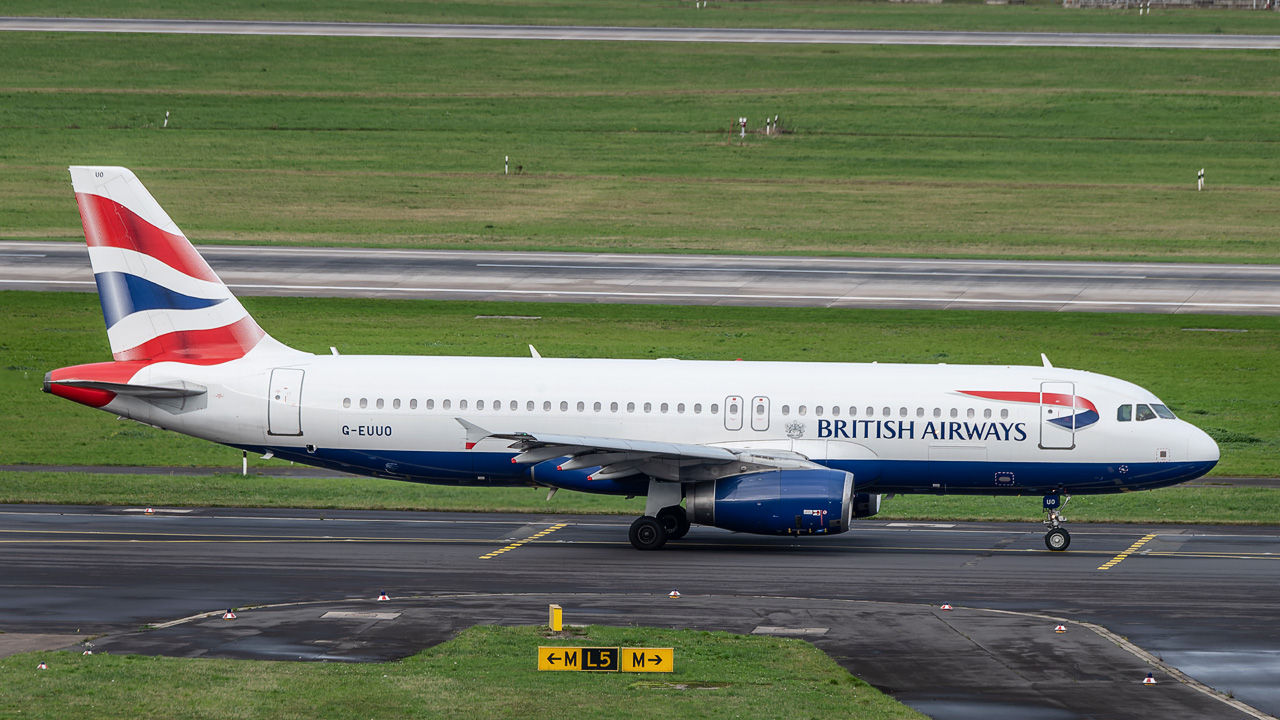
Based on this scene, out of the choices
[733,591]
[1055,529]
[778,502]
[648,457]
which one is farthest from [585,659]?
[1055,529]

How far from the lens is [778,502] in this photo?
3189 centimetres

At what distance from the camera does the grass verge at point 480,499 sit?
124 ft

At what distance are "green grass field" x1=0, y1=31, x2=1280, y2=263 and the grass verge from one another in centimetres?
3523

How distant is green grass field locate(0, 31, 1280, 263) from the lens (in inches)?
3142

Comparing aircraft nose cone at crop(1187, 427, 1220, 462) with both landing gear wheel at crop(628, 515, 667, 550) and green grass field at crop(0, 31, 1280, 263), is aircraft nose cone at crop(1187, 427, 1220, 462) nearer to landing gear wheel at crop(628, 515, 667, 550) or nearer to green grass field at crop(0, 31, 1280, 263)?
landing gear wheel at crop(628, 515, 667, 550)

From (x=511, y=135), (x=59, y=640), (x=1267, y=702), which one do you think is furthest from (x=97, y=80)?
(x=1267, y=702)

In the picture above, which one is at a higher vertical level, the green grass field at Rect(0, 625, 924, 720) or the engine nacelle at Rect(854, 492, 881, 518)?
the engine nacelle at Rect(854, 492, 881, 518)

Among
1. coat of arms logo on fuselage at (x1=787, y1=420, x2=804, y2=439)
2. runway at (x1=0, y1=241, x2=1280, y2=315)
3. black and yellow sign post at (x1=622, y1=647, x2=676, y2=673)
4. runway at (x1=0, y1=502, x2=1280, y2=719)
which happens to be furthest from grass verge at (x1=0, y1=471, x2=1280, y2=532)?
runway at (x1=0, y1=241, x2=1280, y2=315)

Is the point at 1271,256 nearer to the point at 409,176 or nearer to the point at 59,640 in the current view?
the point at 409,176

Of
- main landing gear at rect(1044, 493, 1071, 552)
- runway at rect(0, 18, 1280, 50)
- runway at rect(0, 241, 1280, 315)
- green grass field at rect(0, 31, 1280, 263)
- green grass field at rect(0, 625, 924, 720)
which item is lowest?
green grass field at rect(0, 625, 924, 720)

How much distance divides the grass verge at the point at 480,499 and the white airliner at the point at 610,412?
381 cm

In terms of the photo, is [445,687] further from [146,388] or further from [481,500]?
[481,500]

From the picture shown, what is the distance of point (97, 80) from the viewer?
4461 inches

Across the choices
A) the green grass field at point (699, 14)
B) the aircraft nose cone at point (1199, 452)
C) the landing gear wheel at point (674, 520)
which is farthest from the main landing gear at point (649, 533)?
the green grass field at point (699, 14)
